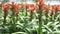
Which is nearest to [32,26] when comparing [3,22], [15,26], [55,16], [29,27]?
[29,27]

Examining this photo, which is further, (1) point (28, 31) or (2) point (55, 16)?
(2) point (55, 16)

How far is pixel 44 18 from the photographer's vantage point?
12.6ft

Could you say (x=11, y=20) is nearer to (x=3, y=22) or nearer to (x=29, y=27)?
(x=3, y=22)

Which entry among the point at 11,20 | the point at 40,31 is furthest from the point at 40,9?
the point at 11,20

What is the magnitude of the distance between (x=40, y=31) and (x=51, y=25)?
1.87 ft

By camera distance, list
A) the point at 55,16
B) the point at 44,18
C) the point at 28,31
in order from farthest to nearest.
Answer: the point at 55,16
the point at 44,18
the point at 28,31

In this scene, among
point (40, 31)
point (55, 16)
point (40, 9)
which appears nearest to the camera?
point (40, 9)

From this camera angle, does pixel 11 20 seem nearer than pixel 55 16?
Yes

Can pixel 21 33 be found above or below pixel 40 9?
below

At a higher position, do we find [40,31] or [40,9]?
[40,9]

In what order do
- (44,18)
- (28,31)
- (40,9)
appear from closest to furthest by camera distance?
(40,9) → (28,31) → (44,18)

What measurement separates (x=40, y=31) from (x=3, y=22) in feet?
2.60

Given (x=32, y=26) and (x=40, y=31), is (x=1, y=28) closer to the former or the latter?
(x=32, y=26)

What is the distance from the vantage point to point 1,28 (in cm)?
329
